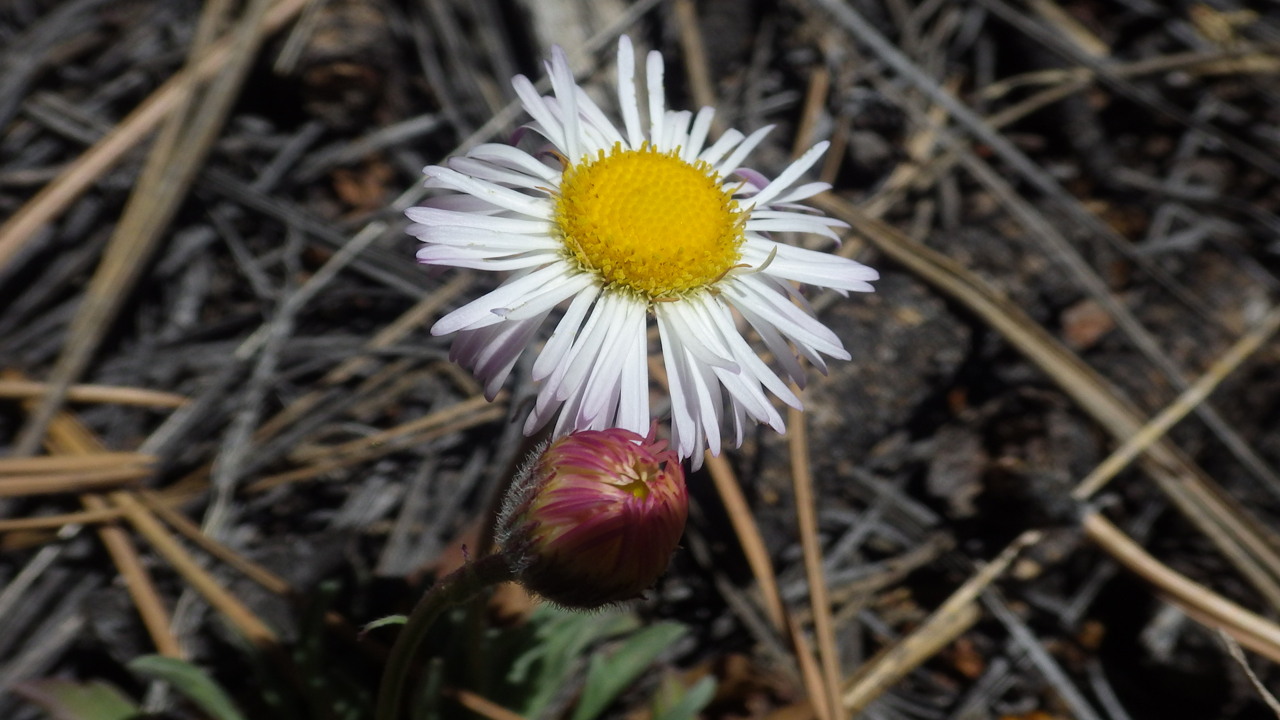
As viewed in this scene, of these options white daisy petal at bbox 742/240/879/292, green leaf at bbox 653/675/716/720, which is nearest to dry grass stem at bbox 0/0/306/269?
white daisy petal at bbox 742/240/879/292

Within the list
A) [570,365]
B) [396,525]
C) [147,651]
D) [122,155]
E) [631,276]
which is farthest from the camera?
[122,155]

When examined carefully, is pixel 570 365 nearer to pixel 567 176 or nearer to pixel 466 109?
pixel 567 176

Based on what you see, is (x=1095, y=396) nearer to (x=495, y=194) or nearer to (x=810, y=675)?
(x=810, y=675)

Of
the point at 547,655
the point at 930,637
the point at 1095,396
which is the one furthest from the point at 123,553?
the point at 1095,396

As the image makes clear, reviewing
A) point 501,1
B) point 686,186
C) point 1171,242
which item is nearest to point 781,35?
point 501,1

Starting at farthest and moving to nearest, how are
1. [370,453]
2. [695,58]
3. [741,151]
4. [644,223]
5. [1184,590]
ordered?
[695,58] → [370,453] → [1184,590] → [741,151] → [644,223]

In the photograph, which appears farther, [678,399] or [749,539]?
[749,539]
